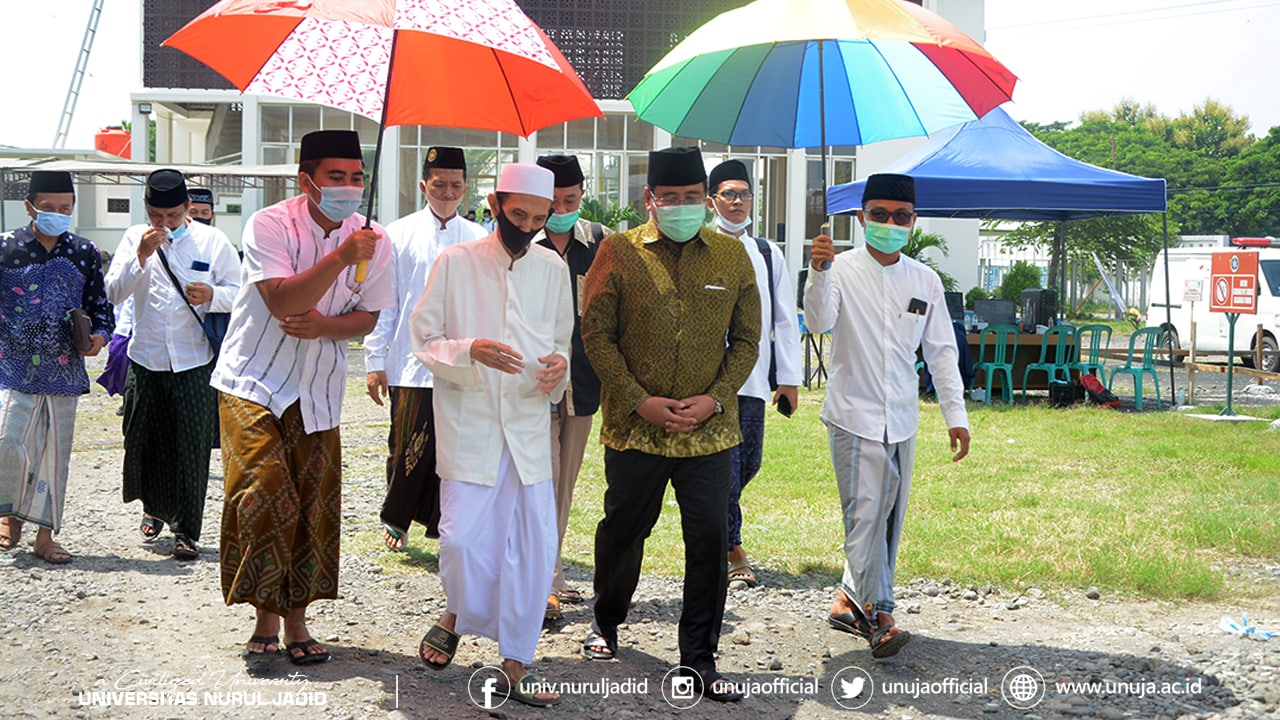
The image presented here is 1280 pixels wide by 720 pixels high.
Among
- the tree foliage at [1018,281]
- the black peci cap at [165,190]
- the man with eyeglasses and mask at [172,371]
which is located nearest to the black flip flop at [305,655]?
the man with eyeglasses and mask at [172,371]

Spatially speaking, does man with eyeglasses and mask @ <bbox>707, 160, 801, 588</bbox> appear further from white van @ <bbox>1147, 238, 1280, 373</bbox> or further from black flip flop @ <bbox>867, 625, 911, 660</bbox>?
white van @ <bbox>1147, 238, 1280, 373</bbox>

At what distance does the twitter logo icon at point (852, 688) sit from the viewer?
484 cm

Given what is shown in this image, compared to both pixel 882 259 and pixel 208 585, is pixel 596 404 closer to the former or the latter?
pixel 882 259

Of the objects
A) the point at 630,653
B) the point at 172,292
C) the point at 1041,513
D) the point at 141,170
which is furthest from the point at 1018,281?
the point at 630,653

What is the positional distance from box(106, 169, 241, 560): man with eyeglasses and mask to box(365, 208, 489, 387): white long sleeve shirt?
115cm

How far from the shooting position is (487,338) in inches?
186

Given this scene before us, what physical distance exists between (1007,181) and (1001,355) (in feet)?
7.41

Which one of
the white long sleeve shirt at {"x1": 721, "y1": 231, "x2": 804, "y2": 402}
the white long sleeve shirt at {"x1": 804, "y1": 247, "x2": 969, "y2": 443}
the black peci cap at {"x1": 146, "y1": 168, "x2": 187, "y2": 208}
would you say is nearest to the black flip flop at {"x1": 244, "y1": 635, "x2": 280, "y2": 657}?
the white long sleeve shirt at {"x1": 804, "y1": 247, "x2": 969, "y2": 443}

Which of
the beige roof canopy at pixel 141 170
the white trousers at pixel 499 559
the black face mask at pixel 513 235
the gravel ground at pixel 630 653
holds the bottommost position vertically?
the gravel ground at pixel 630 653

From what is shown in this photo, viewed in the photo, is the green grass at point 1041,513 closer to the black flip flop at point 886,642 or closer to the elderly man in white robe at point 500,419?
the black flip flop at point 886,642

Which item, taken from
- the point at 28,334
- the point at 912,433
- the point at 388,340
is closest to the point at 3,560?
the point at 28,334

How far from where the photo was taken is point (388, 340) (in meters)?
6.39

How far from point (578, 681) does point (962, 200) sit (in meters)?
10.7

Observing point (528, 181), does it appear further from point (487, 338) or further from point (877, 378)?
point (877, 378)
